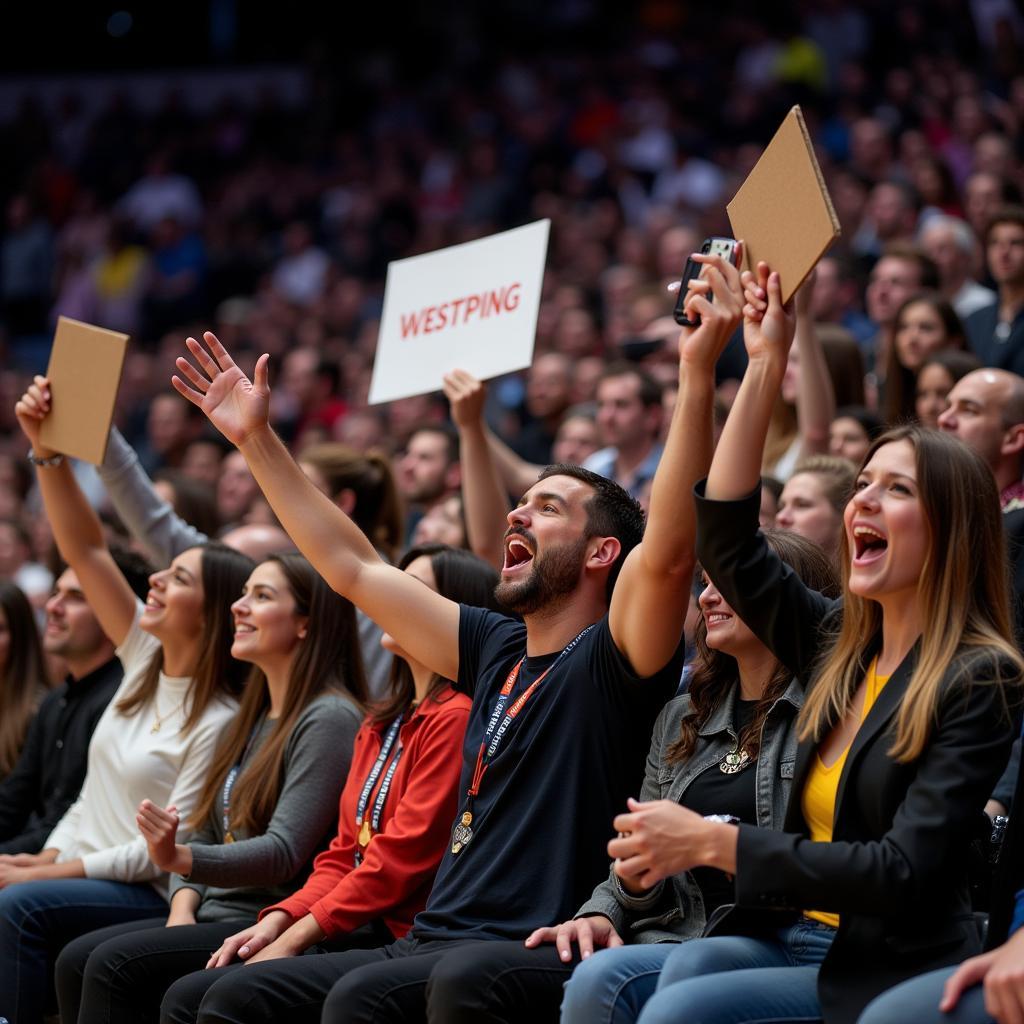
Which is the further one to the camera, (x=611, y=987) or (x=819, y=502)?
(x=819, y=502)

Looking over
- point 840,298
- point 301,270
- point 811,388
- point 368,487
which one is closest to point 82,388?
point 368,487

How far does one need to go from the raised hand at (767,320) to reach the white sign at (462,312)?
1.54m

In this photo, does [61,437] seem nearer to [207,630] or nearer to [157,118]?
[207,630]

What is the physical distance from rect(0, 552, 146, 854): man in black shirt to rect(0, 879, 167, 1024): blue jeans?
2.11ft

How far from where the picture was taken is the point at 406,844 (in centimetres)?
368

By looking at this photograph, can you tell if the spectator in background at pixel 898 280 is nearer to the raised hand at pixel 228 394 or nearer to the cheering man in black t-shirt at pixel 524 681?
the cheering man in black t-shirt at pixel 524 681

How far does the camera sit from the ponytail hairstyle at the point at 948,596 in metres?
2.68

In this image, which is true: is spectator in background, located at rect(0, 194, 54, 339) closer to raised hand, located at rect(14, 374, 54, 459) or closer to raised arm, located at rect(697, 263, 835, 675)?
raised hand, located at rect(14, 374, 54, 459)

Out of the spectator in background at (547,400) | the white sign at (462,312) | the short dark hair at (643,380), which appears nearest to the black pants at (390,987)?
the white sign at (462,312)

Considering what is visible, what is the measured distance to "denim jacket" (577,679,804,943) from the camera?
3066 mm

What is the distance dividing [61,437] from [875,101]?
6.89m

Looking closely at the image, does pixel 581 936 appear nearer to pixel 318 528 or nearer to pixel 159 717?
pixel 318 528

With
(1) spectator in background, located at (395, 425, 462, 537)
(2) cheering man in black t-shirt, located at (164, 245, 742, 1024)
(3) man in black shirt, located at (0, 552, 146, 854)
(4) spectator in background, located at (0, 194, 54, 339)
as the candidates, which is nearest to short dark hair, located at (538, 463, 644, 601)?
(2) cheering man in black t-shirt, located at (164, 245, 742, 1024)

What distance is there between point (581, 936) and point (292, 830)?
45.3 inches
